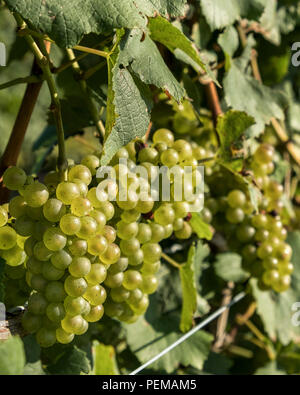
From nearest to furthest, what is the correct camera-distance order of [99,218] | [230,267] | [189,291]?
[99,218]
[189,291]
[230,267]

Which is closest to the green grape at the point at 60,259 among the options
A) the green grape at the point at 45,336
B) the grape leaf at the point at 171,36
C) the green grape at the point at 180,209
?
the green grape at the point at 45,336

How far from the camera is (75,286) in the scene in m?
0.70

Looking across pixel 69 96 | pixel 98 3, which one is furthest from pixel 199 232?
pixel 98 3

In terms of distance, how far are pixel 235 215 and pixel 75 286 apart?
0.51 m

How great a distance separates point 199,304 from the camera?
47.8 inches

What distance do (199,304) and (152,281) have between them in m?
0.38

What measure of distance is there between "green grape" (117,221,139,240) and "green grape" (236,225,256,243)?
1.38 ft

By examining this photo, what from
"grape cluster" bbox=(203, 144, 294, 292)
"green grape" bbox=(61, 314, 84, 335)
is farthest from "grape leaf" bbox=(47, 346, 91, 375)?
"grape cluster" bbox=(203, 144, 294, 292)

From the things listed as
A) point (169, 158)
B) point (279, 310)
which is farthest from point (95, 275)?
point (279, 310)

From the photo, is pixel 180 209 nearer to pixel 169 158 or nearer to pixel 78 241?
pixel 169 158

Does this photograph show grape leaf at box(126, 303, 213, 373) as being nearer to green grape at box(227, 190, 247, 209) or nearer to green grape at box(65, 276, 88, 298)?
green grape at box(227, 190, 247, 209)

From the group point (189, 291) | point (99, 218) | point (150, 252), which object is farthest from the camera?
point (189, 291)

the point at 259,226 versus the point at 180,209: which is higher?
the point at 180,209

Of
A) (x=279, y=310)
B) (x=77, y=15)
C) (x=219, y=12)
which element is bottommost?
(x=279, y=310)
